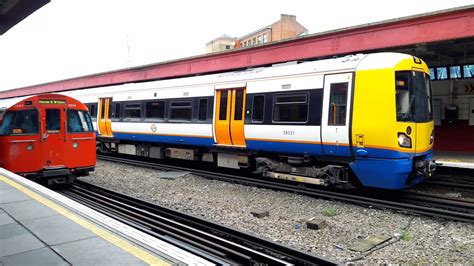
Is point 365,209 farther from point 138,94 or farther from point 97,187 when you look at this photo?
point 138,94

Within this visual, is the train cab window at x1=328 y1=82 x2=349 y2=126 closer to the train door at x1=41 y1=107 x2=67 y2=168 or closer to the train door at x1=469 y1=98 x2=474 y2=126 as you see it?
the train door at x1=41 y1=107 x2=67 y2=168

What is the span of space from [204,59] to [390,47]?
34.1 ft

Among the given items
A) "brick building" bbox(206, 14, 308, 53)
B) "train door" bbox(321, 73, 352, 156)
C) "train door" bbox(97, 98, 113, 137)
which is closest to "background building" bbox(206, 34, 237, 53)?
"brick building" bbox(206, 14, 308, 53)

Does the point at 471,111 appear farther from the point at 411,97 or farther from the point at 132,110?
the point at 132,110

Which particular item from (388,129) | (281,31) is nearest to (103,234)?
(388,129)

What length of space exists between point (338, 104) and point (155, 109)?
27.0 ft

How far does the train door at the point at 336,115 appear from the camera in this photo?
8609 millimetres

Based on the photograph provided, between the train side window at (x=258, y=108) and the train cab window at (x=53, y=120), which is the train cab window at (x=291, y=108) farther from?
the train cab window at (x=53, y=120)

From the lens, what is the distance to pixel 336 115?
888cm

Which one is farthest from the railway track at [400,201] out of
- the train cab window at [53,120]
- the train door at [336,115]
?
the train cab window at [53,120]

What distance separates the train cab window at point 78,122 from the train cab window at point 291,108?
17.7 ft

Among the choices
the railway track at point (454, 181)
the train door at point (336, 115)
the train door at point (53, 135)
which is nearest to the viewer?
the train door at point (336, 115)

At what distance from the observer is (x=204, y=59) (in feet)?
66.2

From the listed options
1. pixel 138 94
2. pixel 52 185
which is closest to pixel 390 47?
pixel 138 94
